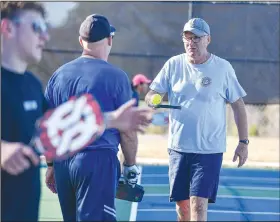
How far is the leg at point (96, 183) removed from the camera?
3760 mm

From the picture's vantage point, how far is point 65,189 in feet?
13.0

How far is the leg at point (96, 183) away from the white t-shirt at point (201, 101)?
1379 millimetres

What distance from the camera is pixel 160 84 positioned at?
17.3 feet

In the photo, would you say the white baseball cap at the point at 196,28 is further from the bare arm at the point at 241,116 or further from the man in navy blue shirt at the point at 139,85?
the man in navy blue shirt at the point at 139,85

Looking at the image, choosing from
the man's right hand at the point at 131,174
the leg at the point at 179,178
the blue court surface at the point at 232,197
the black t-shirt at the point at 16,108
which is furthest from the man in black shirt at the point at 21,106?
the blue court surface at the point at 232,197

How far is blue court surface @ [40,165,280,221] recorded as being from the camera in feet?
23.5

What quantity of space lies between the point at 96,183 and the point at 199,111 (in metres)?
1.52

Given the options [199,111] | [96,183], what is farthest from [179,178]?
[96,183]

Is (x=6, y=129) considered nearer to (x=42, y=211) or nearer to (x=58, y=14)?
(x=42, y=211)

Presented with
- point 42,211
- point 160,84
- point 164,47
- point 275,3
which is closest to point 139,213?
point 42,211

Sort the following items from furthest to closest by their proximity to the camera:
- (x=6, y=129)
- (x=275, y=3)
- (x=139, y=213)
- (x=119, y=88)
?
(x=275, y=3)
(x=139, y=213)
(x=119, y=88)
(x=6, y=129)

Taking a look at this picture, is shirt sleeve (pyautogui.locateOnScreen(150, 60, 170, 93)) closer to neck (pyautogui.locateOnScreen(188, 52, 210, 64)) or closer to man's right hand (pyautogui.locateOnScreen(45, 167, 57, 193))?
neck (pyautogui.locateOnScreen(188, 52, 210, 64))

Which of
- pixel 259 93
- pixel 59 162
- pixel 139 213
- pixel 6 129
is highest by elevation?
pixel 6 129

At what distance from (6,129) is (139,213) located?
444 cm
